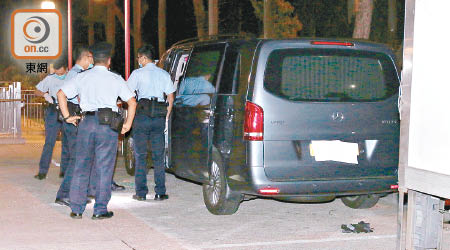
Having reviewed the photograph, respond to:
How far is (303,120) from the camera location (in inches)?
303

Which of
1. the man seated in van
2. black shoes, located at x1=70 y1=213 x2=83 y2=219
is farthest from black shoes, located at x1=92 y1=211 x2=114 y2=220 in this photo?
the man seated in van

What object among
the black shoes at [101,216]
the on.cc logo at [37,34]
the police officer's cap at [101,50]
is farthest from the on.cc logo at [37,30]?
the black shoes at [101,216]

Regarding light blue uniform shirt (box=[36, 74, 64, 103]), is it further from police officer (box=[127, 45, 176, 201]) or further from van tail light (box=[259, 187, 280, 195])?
van tail light (box=[259, 187, 280, 195])

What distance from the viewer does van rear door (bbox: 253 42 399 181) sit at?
7.66 metres

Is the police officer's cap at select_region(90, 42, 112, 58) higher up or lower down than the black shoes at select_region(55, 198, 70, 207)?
higher up

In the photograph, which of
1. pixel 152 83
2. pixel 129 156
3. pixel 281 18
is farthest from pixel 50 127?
pixel 281 18

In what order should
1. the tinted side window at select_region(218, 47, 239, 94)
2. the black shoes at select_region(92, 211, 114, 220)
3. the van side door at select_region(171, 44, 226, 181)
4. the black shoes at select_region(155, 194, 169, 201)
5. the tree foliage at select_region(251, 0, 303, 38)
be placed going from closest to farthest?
the tinted side window at select_region(218, 47, 239, 94) < the black shoes at select_region(92, 211, 114, 220) < the van side door at select_region(171, 44, 226, 181) < the black shoes at select_region(155, 194, 169, 201) < the tree foliage at select_region(251, 0, 303, 38)

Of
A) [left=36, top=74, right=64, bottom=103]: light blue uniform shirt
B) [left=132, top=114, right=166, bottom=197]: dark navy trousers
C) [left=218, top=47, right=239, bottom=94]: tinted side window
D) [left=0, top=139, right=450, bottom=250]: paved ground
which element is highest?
[left=218, top=47, right=239, bottom=94]: tinted side window

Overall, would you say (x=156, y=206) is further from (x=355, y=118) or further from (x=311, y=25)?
(x=311, y=25)

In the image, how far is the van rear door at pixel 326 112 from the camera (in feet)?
25.1

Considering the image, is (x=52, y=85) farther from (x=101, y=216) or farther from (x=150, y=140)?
(x=101, y=216)

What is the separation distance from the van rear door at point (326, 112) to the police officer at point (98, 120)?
1.59 metres

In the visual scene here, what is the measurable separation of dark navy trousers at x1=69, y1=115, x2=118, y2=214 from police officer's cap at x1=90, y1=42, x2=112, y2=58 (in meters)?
0.64

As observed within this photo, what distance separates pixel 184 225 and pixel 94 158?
1.22m
